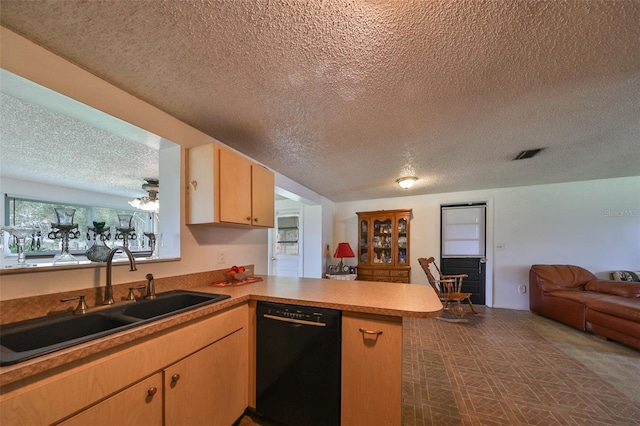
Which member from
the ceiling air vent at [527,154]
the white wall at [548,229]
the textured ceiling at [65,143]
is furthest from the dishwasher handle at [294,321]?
the white wall at [548,229]

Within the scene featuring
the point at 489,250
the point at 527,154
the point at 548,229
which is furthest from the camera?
the point at 489,250

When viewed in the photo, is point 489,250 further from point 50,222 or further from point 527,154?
point 50,222

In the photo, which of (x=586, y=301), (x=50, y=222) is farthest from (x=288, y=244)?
(x=586, y=301)

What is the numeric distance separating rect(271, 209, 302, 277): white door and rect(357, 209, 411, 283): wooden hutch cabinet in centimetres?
137

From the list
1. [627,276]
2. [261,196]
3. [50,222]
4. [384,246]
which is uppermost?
[261,196]

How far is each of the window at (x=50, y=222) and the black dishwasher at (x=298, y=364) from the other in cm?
143

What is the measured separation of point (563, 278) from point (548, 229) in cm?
90

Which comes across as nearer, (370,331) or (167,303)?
(370,331)

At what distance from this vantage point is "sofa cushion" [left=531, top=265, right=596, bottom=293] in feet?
12.0

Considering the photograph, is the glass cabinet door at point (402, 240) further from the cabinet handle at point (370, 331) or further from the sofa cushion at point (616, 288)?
the cabinet handle at point (370, 331)

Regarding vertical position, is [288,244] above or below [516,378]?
above

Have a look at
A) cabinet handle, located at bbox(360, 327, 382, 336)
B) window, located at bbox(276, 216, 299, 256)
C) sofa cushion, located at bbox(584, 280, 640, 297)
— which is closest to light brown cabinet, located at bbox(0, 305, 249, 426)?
cabinet handle, located at bbox(360, 327, 382, 336)

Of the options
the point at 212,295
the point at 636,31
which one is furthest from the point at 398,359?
the point at 636,31

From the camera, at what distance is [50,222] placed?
1523mm
